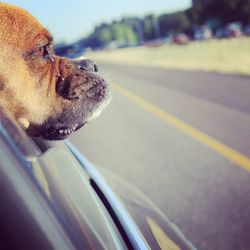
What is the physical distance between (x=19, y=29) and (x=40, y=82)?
288 mm

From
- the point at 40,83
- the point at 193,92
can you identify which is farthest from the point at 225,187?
the point at 193,92

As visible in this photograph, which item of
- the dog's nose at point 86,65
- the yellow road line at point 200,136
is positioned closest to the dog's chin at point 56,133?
the dog's nose at point 86,65

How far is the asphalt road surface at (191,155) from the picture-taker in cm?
444

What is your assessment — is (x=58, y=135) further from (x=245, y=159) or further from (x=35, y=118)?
(x=245, y=159)

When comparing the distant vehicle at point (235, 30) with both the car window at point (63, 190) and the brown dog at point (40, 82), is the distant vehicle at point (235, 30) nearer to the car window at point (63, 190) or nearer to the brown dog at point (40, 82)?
the brown dog at point (40, 82)

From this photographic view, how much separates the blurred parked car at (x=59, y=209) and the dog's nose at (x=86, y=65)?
55 cm

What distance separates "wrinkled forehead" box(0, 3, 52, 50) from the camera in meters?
2.29

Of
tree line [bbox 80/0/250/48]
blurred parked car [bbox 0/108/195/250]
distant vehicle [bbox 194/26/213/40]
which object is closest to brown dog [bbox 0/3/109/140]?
blurred parked car [bbox 0/108/195/250]

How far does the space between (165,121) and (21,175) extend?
9479mm

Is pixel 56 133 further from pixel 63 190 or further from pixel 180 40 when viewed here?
pixel 180 40

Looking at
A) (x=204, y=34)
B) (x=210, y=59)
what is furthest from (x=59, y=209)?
(x=204, y=34)

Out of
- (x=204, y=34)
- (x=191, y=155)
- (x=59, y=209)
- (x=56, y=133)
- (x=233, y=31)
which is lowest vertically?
(x=204, y=34)

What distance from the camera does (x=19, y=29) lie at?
2396 mm

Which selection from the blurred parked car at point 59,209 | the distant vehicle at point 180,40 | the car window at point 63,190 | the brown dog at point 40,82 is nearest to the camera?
the blurred parked car at point 59,209
